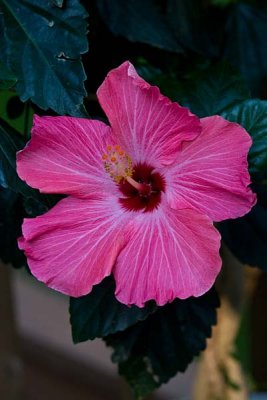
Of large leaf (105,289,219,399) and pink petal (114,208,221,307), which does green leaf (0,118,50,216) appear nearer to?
pink petal (114,208,221,307)

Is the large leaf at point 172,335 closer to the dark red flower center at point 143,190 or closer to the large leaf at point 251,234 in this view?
the large leaf at point 251,234

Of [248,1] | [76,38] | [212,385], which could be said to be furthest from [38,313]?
[76,38]

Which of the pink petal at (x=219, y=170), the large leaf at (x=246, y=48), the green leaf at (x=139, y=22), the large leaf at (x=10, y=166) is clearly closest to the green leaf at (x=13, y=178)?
the large leaf at (x=10, y=166)

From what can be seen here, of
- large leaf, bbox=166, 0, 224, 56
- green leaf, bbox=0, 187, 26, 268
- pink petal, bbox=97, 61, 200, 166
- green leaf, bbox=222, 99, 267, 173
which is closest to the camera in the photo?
pink petal, bbox=97, 61, 200, 166

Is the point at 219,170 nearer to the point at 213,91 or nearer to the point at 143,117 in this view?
the point at 143,117

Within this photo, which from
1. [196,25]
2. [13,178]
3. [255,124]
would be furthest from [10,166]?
[196,25]

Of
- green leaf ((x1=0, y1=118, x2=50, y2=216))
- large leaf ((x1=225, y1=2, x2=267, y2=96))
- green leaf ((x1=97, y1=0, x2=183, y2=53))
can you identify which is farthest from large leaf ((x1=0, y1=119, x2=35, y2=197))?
large leaf ((x1=225, y1=2, x2=267, y2=96))
